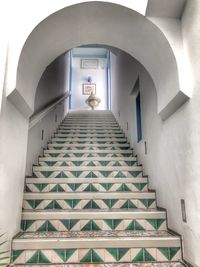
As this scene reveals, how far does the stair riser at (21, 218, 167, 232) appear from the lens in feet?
6.30

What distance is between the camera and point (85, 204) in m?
2.22

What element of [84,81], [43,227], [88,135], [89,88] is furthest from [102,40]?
[84,81]

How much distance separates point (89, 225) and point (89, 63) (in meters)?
7.43

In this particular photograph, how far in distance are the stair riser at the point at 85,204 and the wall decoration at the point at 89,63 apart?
696 centimetres

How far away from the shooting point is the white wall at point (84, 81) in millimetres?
7969

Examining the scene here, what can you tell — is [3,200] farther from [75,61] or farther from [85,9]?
[75,61]

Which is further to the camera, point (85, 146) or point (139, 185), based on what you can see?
point (85, 146)

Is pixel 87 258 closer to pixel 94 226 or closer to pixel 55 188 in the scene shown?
pixel 94 226

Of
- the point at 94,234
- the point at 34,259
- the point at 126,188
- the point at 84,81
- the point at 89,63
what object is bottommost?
the point at 34,259

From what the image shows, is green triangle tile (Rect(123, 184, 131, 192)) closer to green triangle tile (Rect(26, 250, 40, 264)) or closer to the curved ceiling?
the curved ceiling

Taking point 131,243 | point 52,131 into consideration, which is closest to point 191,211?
point 131,243

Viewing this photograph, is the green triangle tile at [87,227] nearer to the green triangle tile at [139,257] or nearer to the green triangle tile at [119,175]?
the green triangle tile at [139,257]

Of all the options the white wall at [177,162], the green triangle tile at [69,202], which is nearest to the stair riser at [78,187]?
the green triangle tile at [69,202]

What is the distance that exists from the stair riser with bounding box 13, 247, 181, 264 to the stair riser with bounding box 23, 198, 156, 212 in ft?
2.05
